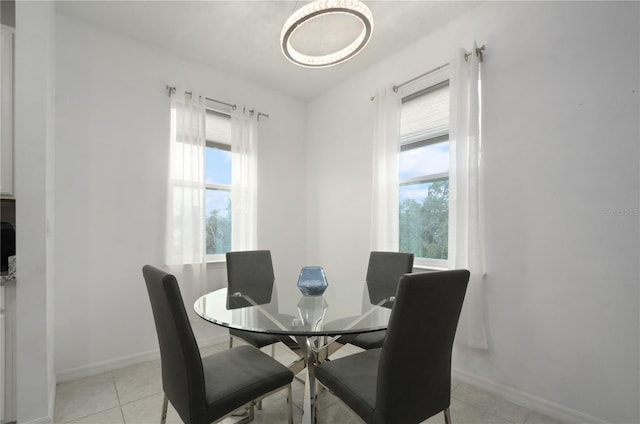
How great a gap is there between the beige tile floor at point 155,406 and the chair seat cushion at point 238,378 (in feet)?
1.74

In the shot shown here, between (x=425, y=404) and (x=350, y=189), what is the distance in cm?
236

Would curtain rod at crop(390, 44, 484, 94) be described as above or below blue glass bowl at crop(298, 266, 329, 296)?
above

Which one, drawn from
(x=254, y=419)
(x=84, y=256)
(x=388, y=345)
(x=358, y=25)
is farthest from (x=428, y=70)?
(x=84, y=256)

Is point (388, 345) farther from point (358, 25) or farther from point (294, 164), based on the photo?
point (294, 164)

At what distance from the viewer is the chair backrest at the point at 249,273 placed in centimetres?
229

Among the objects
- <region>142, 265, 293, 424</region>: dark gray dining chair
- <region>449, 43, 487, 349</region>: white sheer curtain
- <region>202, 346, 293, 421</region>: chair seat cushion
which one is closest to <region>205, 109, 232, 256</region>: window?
<region>202, 346, 293, 421</region>: chair seat cushion

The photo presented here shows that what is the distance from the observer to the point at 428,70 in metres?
2.70

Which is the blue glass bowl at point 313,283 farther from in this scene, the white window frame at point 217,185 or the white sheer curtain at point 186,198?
the white window frame at point 217,185

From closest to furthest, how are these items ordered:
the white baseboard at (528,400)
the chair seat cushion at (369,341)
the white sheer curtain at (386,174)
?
the white baseboard at (528,400), the chair seat cushion at (369,341), the white sheer curtain at (386,174)

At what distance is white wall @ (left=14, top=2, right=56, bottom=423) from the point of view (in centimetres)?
170

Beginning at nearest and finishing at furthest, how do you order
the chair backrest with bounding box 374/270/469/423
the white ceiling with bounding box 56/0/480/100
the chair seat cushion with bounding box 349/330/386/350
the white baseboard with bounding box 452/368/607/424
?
the chair backrest with bounding box 374/270/469/423 < the white baseboard with bounding box 452/368/607/424 < the chair seat cushion with bounding box 349/330/386/350 < the white ceiling with bounding box 56/0/480/100

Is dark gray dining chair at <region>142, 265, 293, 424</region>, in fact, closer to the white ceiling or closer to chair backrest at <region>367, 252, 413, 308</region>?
chair backrest at <region>367, 252, 413, 308</region>

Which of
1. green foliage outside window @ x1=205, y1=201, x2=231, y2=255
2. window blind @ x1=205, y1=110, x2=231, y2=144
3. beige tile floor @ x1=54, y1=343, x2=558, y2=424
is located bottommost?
beige tile floor @ x1=54, y1=343, x2=558, y2=424

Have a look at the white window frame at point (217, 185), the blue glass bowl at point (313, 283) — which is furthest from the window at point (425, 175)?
the white window frame at point (217, 185)
